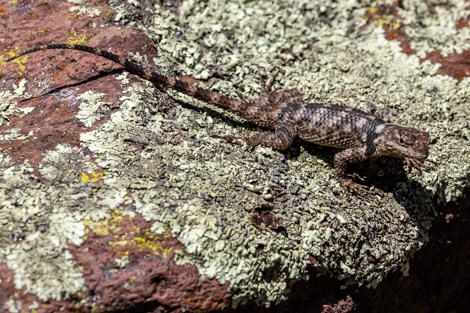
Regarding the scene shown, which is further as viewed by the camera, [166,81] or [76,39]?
[76,39]

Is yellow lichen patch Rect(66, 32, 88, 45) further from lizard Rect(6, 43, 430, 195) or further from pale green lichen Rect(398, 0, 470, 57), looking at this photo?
pale green lichen Rect(398, 0, 470, 57)

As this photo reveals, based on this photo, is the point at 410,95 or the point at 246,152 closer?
the point at 246,152

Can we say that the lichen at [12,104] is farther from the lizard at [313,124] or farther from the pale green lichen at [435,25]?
the pale green lichen at [435,25]

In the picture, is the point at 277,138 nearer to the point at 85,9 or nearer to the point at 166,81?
the point at 166,81

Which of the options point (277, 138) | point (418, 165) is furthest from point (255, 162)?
point (418, 165)

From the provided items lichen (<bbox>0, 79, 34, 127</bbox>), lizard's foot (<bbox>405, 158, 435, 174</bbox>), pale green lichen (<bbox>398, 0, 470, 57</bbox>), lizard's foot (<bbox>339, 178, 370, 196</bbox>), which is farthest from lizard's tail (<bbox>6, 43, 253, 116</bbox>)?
pale green lichen (<bbox>398, 0, 470, 57</bbox>)

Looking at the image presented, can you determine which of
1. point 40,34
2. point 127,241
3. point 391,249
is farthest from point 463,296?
point 40,34

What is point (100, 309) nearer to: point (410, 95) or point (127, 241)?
point (127, 241)
